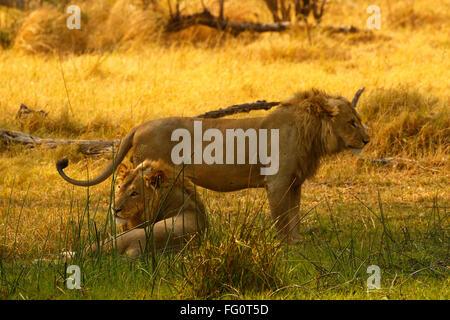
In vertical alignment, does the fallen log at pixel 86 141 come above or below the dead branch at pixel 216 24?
below

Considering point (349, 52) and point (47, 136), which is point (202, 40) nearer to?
point (349, 52)

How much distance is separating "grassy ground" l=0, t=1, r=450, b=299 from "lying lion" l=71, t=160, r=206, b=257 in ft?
0.59

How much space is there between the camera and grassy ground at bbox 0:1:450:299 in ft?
12.2

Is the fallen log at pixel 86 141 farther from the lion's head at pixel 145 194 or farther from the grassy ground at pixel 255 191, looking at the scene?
the lion's head at pixel 145 194

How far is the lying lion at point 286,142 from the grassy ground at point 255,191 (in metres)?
0.26

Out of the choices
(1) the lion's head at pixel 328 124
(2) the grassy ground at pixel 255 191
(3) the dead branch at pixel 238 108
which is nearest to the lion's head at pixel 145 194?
(2) the grassy ground at pixel 255 191

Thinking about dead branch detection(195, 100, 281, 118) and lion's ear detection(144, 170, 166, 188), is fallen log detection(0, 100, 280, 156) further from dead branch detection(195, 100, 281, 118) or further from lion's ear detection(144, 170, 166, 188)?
lion's ear detection(144, 170, 166, 188)

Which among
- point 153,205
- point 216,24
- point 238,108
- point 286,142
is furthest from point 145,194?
point 216,24

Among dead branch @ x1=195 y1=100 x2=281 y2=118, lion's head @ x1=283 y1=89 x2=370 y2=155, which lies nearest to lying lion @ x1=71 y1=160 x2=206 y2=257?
lion's head @ x1=283 y1=89 x2=370 y2=155

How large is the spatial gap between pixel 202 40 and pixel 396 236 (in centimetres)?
817

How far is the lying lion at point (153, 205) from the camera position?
177 inches

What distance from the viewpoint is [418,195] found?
6.68 metres

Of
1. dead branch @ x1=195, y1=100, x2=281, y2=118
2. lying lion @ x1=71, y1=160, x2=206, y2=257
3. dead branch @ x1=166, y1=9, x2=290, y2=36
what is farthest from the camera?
dead branch @ x1=166, y1=9, x2=290, y2=36

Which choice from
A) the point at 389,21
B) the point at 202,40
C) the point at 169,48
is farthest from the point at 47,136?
the point at 389,21
